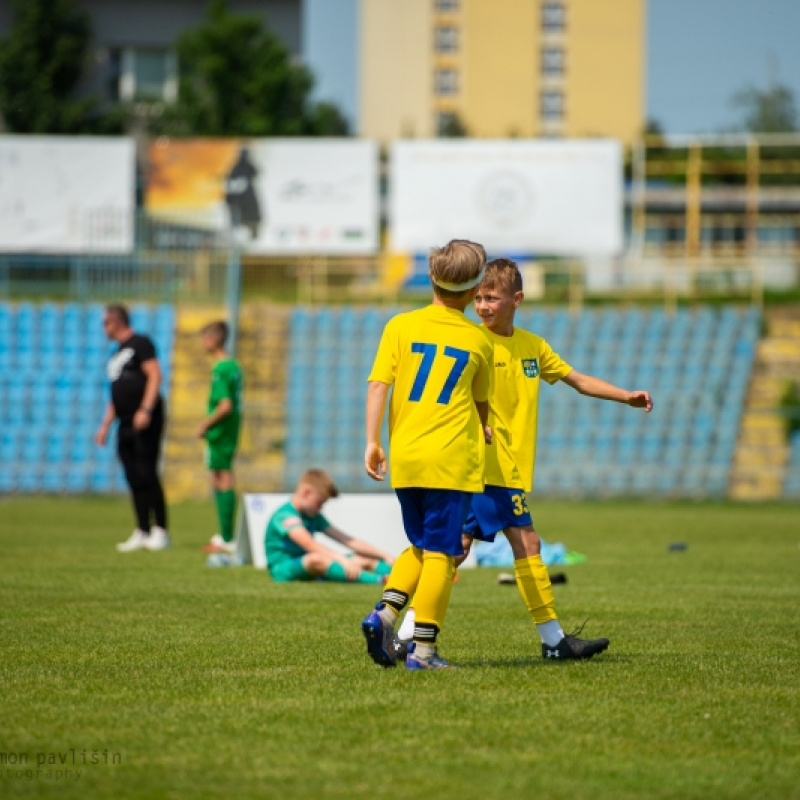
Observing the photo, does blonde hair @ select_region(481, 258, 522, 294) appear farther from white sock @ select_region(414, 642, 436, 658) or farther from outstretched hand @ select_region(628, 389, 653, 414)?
white sock @ select_region(414, 642, 436, 658)

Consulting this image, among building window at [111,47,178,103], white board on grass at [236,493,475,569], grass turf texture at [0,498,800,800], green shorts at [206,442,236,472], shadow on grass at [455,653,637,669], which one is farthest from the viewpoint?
building window at [111,47,178,103]

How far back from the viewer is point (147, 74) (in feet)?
142

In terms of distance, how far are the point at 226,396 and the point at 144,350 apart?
1.06 m

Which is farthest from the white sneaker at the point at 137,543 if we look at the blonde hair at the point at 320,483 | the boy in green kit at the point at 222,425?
the blonde hair at the point at 320,483

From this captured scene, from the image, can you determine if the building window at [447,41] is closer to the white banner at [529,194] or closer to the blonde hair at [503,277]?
the white banner at [529,194]

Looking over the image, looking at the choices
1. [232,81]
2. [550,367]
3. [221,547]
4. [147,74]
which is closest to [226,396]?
[221,547]

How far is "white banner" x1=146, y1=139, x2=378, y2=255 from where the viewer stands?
99.6 feet

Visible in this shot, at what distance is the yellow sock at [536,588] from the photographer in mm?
5820

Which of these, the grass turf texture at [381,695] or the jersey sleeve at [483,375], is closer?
the grass turf texture at [381,695]

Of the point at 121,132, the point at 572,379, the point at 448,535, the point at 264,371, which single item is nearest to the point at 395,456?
the point at 448,535

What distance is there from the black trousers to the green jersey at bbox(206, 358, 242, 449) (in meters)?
0.56

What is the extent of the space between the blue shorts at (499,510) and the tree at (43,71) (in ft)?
117

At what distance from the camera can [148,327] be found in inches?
1032

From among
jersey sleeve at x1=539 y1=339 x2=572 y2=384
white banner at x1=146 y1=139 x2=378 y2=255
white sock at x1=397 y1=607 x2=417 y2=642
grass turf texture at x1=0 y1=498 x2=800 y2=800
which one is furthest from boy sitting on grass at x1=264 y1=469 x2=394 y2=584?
white banner at x1=146 y1=139 x2=378 y2=255
